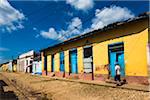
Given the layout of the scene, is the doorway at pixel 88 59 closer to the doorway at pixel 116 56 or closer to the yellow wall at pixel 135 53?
the doorway at pixel 116 56

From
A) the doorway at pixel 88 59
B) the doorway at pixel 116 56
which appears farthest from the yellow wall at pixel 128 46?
the doorway at pixel 88 59

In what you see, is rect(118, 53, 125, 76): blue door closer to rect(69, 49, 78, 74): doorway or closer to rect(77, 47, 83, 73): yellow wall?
rect(77, 47, 83, 73): yellow wall

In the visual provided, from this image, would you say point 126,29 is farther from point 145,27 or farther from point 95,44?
point 95,44

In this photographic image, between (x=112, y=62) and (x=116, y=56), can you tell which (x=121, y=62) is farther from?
(x=112, y=62)

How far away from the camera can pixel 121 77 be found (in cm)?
1488

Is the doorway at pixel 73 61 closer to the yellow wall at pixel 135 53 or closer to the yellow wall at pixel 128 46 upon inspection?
the yellow wall at pixel 128 46

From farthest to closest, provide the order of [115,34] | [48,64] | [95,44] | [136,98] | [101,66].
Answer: [48,64]
[95,44]
[101,66]
[115,34]
[136,98]

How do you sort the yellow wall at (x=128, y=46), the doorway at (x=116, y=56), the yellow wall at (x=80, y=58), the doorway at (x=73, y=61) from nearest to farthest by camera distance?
1. the yellow wall at (x=128, y=46)
2. the doorway at (x=116, y=56)
3. the yellow wall at (x=80, y=58)
4. the doorway at (x=73, y=61)

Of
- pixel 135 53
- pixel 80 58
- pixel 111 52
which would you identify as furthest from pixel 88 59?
pixel 135 53

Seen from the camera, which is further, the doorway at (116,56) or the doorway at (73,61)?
the doorway at (73,61)

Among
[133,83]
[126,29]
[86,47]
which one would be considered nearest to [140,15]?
[126,29]

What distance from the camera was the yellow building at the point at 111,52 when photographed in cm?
1330

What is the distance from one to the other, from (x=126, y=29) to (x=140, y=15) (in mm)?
1689

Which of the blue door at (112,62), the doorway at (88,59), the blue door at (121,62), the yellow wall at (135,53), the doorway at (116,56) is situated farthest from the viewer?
the doorway at (88,59)
